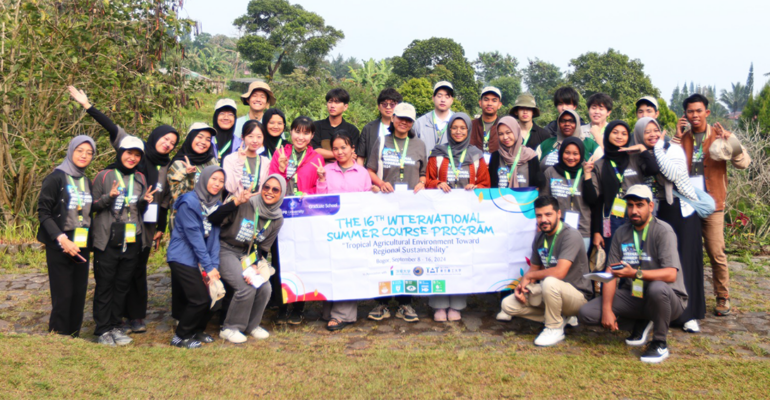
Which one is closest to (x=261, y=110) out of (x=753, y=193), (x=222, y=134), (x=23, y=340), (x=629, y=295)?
(x=222, y=134)

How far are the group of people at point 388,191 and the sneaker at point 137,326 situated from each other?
0.03 metres

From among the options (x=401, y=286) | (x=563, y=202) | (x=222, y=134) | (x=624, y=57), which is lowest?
(x=401, y=286)

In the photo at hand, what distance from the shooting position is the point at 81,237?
16.2ft

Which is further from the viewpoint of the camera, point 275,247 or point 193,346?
point 275,247

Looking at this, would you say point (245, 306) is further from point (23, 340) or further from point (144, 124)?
point (144, 124)

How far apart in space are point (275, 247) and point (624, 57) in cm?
5599

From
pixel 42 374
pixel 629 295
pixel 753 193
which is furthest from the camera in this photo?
pixel 753 193

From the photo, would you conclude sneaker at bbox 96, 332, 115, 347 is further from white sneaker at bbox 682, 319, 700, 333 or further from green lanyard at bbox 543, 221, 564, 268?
→ white sneaker at bbox 682, 319, 700, 333

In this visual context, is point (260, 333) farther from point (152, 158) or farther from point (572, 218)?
point (572, 218)

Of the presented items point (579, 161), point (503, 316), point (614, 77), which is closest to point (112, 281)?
point (503, 316)

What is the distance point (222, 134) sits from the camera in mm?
6039

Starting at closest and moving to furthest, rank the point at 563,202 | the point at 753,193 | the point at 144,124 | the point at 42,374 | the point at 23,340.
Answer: the point at 42,374
the point at 23,340
the point at 563,202
the point at 144,124
the point at 753,193

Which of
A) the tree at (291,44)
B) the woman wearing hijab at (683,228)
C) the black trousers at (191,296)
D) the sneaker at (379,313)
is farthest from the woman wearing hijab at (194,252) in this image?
the tree at (291,44)

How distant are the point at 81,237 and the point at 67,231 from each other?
12 centimetres
